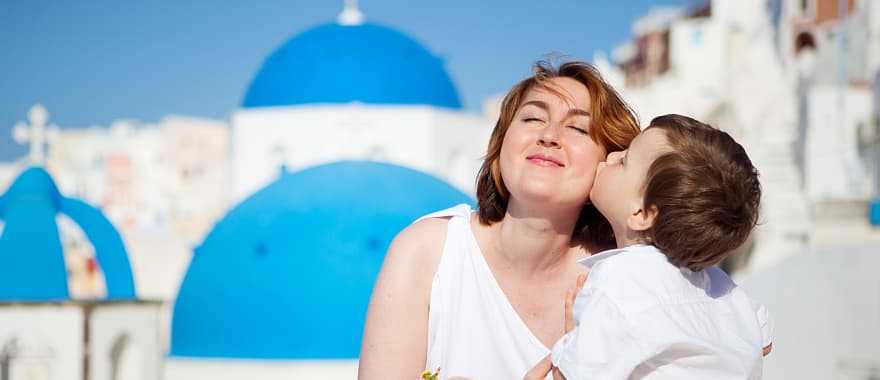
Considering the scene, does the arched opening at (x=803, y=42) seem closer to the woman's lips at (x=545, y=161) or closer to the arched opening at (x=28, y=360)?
the arched opening at (x=28, y=360)

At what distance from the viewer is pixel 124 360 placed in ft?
30.4

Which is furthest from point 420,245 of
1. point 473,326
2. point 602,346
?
point 602,346

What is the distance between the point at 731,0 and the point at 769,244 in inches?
534

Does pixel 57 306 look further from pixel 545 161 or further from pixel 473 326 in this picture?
pixel 545 161

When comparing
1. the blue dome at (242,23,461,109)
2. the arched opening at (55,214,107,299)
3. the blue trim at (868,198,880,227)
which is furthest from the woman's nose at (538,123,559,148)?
the arched opening at (55,214,107,299)

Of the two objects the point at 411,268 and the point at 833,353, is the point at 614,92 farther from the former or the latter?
the point at 833,353

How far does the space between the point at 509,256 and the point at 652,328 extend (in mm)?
752

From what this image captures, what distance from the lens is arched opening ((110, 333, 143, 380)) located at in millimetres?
8984

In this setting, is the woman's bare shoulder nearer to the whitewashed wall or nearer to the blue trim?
the whitewashed wall

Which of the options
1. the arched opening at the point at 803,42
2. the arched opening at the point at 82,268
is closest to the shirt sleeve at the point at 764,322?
the arched opening at the point at 803,42

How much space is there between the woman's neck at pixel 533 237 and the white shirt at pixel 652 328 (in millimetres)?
302

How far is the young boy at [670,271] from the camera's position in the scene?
2.25 meters

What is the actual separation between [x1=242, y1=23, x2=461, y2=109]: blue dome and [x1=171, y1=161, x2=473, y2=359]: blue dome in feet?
21.3

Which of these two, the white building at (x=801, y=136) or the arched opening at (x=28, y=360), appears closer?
the white building at (x=801, y=136)
